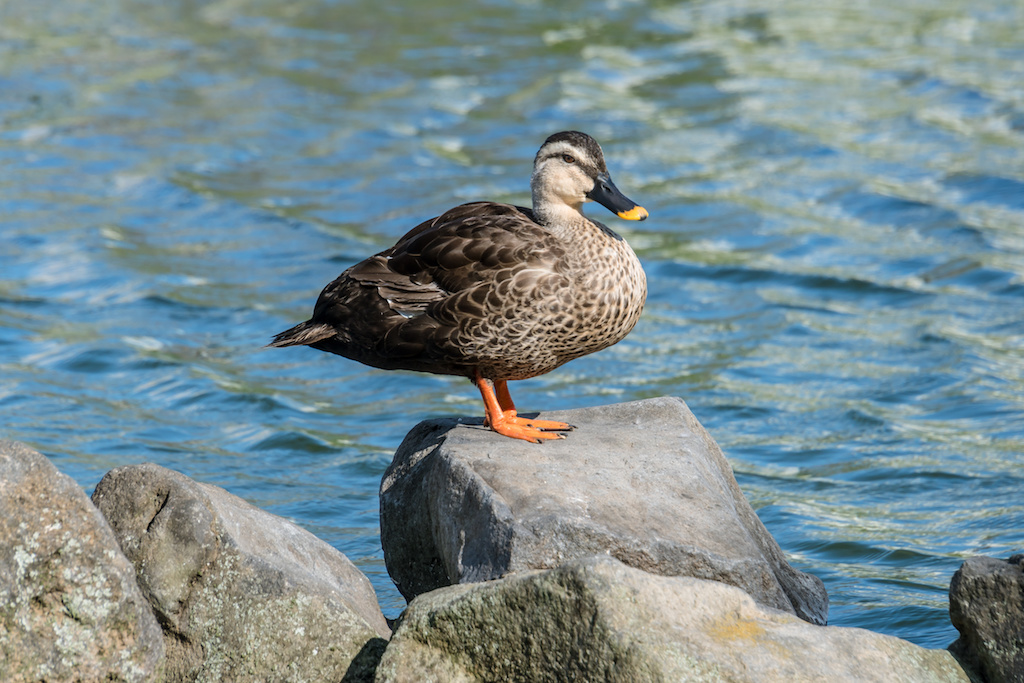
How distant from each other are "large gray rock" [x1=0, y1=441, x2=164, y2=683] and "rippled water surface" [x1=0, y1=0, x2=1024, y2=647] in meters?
2.25

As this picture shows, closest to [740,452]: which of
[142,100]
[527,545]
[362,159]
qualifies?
[527,545]

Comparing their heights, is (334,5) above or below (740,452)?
above

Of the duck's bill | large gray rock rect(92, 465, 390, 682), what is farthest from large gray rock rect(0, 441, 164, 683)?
the duck's bill

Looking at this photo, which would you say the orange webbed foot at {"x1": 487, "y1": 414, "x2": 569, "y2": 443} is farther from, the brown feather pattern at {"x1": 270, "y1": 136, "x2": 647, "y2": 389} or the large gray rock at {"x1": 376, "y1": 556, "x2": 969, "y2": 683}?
the large gray rock at {"x1": 376, "y1": 556, "x2": 969, "y2": 683}

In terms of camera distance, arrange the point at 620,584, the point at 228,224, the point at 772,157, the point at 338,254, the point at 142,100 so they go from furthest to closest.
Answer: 1. the point at 142,100
2. the point at 772,157
3. the point at 228,224
4. the point at 338,254
5. the point at 620,584

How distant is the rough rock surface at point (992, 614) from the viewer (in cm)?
469

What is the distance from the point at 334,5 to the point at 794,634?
1901cm

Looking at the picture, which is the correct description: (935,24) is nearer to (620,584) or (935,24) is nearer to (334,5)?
(334,5)

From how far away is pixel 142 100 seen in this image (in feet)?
58.5

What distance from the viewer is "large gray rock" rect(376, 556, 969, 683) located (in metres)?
4.36

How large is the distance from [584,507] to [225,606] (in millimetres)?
1478

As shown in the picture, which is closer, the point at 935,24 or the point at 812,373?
the point at 812,373

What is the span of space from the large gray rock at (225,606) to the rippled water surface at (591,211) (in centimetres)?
175

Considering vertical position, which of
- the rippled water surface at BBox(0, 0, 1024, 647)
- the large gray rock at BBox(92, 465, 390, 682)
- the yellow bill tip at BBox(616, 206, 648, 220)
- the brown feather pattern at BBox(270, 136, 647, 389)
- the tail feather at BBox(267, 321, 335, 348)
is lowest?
the rippled water surface at BBox(0, 0, 1024, 647)
